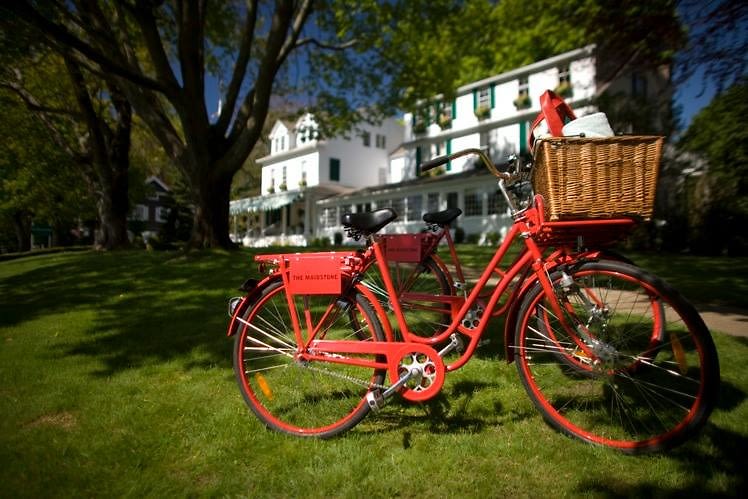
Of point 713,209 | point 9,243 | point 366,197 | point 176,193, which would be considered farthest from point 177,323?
point 9,243

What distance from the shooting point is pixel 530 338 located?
2566mm

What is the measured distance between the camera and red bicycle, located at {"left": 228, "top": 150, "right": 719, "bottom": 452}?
7.47 ft

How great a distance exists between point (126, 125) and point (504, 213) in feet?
59.0

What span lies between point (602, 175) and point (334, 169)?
108 feet

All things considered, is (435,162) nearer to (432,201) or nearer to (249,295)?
(249,295)

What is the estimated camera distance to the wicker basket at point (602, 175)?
2.15 metres

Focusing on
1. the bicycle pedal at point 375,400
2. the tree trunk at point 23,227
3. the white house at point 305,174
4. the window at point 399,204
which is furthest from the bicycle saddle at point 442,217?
the tree trunk at point 23,227

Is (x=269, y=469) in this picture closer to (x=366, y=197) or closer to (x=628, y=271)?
(x=628, y=271)

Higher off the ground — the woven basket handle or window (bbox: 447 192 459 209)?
window (bbox: 447 192 459 209)

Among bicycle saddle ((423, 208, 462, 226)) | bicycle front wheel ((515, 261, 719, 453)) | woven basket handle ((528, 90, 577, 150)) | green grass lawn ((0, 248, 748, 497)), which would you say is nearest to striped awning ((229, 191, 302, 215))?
bicycle saddle ((423, 208, 462, 226))

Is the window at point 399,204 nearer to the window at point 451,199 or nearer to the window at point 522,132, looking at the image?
the window at point 451,199

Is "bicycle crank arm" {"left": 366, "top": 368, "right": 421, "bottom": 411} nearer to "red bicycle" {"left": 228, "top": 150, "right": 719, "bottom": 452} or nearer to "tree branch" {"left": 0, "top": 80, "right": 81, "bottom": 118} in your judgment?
"red bicycle" {"left": 228, "top": 150, "right": 719, "bottom": 452}

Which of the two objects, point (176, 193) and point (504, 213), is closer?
point (504, 213)

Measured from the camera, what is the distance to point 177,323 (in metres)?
5.11
